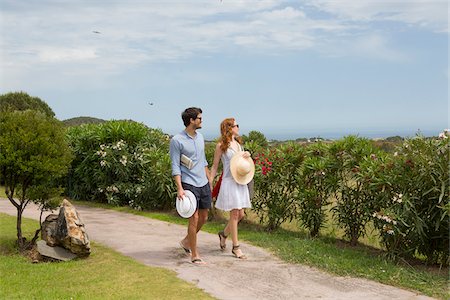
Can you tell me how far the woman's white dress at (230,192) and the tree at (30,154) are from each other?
2.67m

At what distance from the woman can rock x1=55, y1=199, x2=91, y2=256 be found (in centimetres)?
200

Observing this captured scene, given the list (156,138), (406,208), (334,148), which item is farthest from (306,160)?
(156,138)

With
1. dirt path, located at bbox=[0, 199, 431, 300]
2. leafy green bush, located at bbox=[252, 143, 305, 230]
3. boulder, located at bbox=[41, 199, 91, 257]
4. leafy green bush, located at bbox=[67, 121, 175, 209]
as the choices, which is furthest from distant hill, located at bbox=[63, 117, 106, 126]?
boulder, located at bbox=[41, 199, 91, 257]

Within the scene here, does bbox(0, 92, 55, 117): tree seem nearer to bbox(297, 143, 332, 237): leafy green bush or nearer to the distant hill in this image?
the distant hill

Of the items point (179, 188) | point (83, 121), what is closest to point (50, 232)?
point (179, 188)

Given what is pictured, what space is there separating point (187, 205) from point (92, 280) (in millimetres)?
1529

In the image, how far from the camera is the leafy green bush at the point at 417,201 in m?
7.48

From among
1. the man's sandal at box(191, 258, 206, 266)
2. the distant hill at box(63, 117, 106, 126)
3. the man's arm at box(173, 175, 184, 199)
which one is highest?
the distant hill at box(63, 117, 106, 126)

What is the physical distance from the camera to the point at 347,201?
9.16 meters

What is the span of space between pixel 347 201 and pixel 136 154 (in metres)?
6.38

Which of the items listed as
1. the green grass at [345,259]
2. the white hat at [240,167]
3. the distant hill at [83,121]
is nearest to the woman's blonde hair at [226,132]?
the white hat at [240,167]

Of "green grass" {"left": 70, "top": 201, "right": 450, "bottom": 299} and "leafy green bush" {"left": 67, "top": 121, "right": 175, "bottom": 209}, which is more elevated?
"leafy green bush" {"left": 67, "top": 121, "right": 175, "bottom": 209}

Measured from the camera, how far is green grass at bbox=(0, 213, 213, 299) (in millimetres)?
6445

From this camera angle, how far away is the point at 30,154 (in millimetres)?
8617
